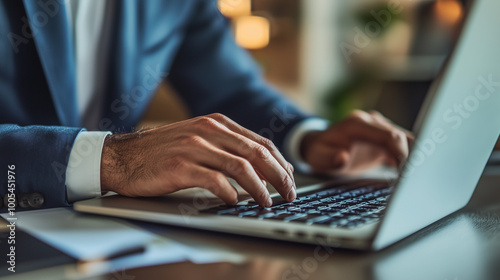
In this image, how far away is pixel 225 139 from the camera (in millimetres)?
540

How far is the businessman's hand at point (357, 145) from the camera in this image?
2.76 ft

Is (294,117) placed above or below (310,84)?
above

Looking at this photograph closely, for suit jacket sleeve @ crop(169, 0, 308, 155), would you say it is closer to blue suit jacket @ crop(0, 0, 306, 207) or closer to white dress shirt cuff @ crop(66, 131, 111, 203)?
blue suit jacket @ crop(0, 0, 306, 207)

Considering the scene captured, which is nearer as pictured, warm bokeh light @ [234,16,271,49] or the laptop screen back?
the laptop screen back

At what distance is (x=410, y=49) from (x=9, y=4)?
11.2 ft

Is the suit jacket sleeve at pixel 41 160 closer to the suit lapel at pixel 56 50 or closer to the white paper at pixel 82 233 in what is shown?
the white paper at pixel 82 233

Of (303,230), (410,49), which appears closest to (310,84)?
(410,49)

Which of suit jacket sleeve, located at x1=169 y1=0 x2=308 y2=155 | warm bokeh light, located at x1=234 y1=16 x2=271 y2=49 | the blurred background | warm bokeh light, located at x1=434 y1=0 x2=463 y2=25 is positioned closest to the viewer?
suit jacket sleeve, located at x1=169 y1=0 x2=308 y2=155

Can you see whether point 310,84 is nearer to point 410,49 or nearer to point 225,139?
point 410,49

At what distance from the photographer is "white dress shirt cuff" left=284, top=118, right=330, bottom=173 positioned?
995mm
